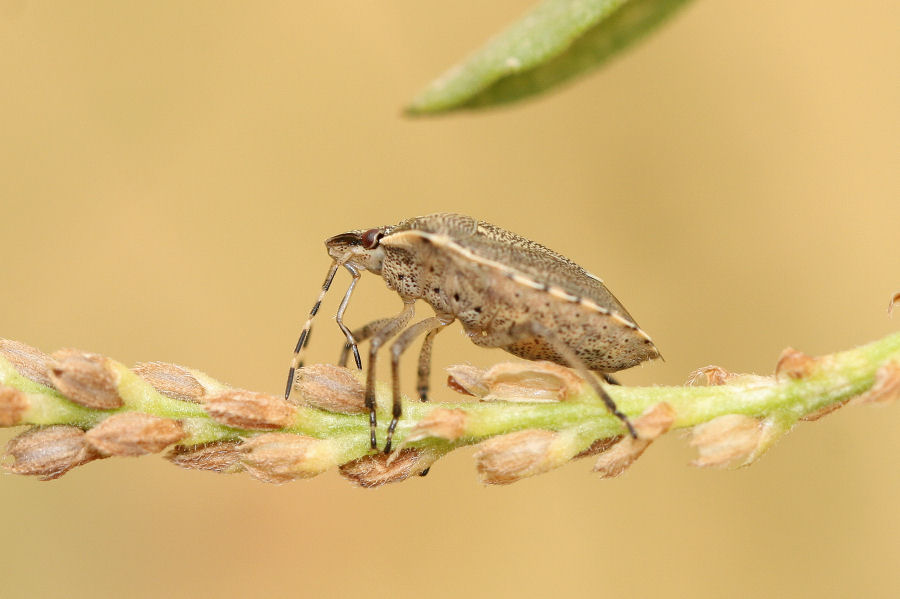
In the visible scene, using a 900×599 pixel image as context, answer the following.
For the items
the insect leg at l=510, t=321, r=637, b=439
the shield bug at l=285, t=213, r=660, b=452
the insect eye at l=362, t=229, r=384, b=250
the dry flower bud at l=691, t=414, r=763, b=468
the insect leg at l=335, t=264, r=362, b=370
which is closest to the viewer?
the dry flower bud at l=691, t=414, r=763, b=468

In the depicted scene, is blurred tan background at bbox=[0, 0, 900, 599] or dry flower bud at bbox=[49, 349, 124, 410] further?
blurred tan background at bbox=[0, 0, 900, 599]

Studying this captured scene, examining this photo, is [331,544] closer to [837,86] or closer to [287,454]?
[287,454]

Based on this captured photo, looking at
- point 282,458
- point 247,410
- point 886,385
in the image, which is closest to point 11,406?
point 247,410

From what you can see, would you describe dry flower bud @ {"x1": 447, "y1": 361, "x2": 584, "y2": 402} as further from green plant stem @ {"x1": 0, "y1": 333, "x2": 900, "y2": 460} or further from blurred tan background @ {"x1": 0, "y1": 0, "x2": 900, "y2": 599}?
blurred tan background @ {"x1": 0, "y1": 0, "x2": 900, "y2": 599}

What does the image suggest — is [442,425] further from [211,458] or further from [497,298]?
[497,298]

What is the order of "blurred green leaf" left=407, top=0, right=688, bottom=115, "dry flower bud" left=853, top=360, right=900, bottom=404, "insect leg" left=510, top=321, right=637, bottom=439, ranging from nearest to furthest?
"blurred green leaf" left=407, top=0, right=688, bottom=115
"dry flower bud" left=853, top=360, right=900, bottom=404
"insect leg" left=510, top=321, right=637, bottom=439

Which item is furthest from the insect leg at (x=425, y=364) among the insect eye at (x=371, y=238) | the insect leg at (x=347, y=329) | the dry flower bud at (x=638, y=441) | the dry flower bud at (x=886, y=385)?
the dry flower bud at (x=886, y=385)

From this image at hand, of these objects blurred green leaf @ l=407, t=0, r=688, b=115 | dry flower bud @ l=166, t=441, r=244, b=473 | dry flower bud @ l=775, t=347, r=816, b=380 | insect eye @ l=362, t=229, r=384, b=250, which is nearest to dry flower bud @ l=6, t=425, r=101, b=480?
dry flower bud @ l=166, t=441, r=244, b=473
